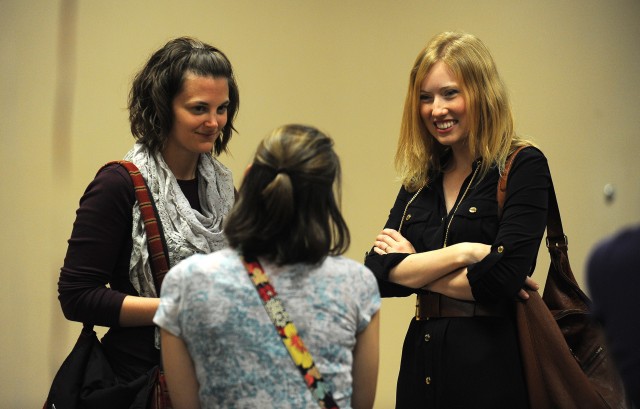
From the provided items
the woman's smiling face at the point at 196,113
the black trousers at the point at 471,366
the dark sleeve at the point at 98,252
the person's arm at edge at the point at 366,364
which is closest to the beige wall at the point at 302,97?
the woman's smiling face at the point at 196,113

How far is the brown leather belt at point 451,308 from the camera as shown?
2930mm

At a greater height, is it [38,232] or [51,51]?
[51,51]

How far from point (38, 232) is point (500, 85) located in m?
2.45

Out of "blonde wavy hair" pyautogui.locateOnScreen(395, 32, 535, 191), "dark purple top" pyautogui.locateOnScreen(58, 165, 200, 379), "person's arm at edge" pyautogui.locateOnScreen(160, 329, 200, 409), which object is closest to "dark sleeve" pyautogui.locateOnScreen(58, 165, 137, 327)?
"dark purple top" pyautogui.locateOnScreen(58, 165, 200, 379)

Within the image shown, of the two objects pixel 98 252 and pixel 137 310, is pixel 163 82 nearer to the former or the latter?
pixel 98 252

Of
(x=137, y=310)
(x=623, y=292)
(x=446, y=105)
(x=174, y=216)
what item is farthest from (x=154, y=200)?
(x=623, y=292)

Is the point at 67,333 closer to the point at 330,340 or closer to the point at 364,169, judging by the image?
the point at 364,169

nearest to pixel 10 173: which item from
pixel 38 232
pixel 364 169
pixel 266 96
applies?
pixel 38 232

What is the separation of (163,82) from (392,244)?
3.13 ft

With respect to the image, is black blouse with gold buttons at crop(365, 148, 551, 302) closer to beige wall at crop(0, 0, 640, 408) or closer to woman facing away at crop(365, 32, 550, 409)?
woman facing away at crop(365, 32, 550, 409)

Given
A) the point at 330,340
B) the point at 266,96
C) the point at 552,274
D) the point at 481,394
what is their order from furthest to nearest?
the point at 266,96
the point at 552,274
the point at 481,394
the point at 330,340

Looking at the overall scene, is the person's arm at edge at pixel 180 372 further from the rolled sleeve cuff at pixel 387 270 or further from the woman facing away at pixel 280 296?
the rolled sleeve cuff at pixel 387 270

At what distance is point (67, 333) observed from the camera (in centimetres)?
451

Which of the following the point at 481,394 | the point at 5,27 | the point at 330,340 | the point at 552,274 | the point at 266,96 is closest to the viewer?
the point at 330,340
